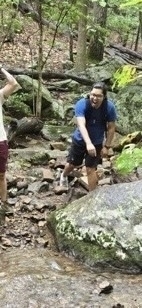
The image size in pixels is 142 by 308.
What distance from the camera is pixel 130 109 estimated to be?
10.6 meters

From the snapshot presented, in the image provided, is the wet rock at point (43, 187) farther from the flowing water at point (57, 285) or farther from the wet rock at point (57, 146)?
the wet rock at point (57, 146)

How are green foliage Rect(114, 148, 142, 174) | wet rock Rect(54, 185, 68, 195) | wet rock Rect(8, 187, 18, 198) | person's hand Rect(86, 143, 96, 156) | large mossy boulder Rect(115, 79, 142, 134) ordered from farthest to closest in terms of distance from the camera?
1. large mossy boulder Rect(115, 79, 142, 134)
2. wet rock Rect(54, 185, 68, 195)
3. wet rock Rect(8, 187, 18, 198)
4. person's hand Rect(86, 143, 96, 156)
5. green foliage Rect(114, 148, 142, 174)

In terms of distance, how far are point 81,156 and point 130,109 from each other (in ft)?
15.0

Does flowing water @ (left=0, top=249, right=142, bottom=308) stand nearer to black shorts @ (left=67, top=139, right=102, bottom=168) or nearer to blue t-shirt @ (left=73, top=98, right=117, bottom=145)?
black shorts @ (left=67, top=139, right=102, bottom=168)

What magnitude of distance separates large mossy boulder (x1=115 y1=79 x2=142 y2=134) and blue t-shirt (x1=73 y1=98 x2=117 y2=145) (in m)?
4.47

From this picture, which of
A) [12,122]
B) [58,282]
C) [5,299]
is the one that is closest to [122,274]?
[58,282]

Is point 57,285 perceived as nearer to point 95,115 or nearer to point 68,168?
point 95,115

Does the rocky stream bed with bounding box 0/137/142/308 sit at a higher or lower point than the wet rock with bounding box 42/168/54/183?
higher

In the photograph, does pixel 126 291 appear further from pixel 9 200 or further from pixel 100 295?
pixel 9 200

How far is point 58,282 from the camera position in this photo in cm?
448

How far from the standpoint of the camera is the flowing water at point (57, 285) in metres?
4.14

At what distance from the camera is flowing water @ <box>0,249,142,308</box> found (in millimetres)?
4145

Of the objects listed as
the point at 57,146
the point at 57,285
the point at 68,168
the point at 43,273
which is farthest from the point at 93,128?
the point at 57,146

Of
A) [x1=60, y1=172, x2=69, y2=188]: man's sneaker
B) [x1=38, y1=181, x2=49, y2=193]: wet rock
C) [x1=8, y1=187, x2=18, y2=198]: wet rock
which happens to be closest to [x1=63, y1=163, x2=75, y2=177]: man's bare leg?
[x1=60, y1=172, x2=69, y2=188]: man's sneaker
